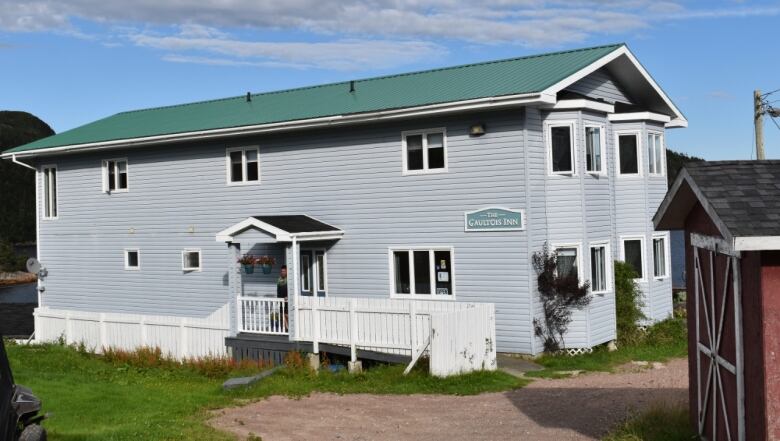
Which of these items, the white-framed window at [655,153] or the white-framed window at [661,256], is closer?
the white-framed window at [655,153]

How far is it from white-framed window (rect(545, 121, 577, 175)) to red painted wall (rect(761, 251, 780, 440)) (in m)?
11.9

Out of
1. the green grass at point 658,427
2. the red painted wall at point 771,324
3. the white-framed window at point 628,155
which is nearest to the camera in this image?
the red painted wall at point 771,324

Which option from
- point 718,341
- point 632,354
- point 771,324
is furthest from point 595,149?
point 771,324

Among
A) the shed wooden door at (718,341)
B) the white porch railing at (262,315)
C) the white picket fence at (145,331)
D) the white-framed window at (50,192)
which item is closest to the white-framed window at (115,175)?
the white-framed window at (50,192)

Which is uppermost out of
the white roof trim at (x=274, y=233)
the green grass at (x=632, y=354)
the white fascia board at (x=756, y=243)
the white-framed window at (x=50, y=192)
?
the white-framed window at (x=50, y=192)

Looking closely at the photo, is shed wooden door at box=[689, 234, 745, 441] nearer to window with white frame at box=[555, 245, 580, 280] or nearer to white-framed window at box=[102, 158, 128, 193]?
window with white frame at box=[555, 245, 580, 280]

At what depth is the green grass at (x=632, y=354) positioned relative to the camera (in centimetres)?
1933

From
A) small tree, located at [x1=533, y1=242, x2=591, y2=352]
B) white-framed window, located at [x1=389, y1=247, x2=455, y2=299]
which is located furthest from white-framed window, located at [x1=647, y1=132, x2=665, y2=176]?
white-framed window, located at [x1=389, y1=247, x2=455, y2=299]

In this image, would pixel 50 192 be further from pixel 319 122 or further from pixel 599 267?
pixel 599 267

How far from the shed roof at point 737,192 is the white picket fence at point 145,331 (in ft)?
45.0

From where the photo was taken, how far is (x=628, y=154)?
78.7 feet

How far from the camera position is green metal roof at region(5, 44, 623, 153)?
2119 cm

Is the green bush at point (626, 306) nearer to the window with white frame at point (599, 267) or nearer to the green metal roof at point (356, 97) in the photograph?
the window with white frame at point (599, 267)

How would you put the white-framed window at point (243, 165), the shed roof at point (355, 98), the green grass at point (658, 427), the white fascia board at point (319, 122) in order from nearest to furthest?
the green grass at point (658, 427)
the white fascia board at point (319, 122)
the shed roof at point (355, 98)
the white-framed window at point (243, 165)
